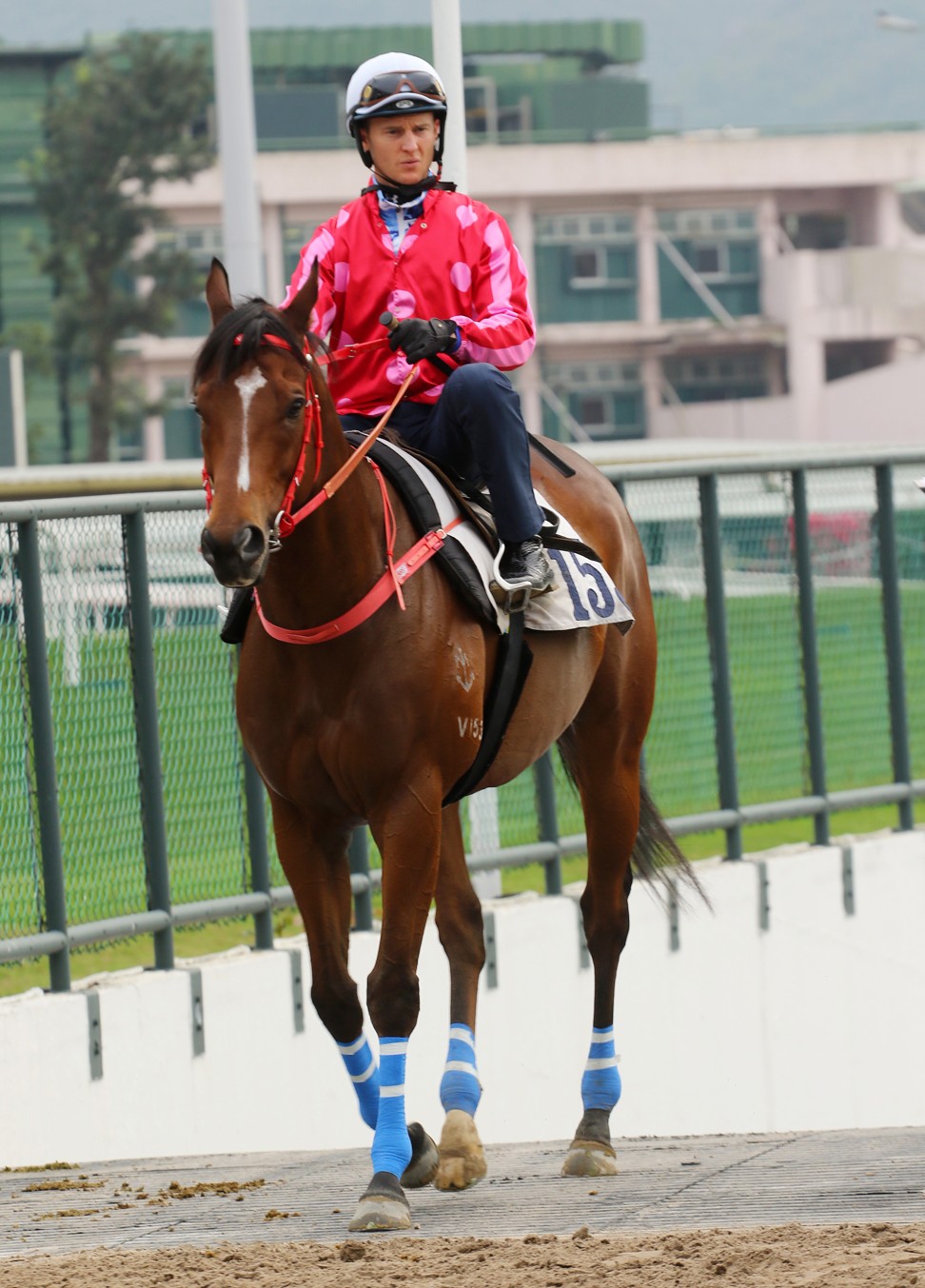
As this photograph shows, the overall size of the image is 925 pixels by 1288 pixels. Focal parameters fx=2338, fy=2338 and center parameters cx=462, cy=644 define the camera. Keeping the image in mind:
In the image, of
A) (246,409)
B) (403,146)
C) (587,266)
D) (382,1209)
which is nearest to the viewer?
(246,409)

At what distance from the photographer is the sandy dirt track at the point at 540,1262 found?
14.4 ft

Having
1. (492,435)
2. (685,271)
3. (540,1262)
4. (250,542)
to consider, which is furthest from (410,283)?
(685,271)

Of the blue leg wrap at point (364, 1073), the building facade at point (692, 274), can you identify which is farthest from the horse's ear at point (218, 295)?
the building facade at point (692, 274)

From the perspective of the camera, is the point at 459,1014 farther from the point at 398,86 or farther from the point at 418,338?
the point at 398,86

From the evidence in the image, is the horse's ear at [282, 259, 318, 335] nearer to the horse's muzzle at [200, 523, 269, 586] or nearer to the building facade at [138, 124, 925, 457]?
the horse's muzzle at [200, 523, 269, 586]

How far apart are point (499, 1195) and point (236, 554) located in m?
1.90

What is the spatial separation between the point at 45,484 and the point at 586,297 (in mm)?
44168

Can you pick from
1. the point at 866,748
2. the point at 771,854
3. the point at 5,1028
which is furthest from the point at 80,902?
the point at 866,748

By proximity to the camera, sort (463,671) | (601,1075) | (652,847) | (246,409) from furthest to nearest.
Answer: (652,847) < (601,1075) < (463,671) < (246,409)

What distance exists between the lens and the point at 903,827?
37.3ft

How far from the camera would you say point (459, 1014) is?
A: 6.33 m

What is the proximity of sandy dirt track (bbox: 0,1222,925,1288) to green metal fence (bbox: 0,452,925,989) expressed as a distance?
268 centimetres

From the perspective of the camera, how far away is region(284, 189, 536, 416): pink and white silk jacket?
5.97 m

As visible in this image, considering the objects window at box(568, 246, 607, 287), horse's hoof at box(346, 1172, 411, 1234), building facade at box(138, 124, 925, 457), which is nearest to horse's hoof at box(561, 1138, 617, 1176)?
horse's hoof at box(346, 1172, 411, 1234)
